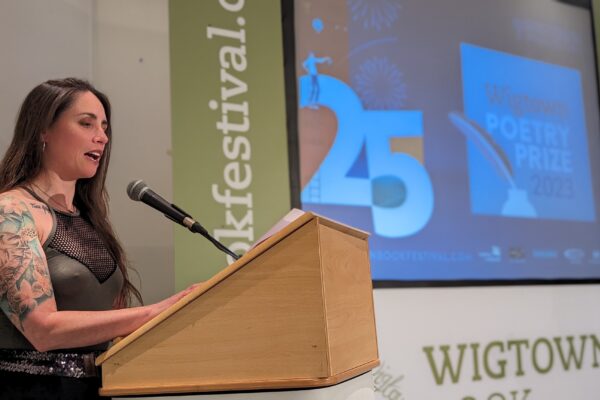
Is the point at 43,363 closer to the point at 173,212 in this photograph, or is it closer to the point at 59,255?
the point at 59,255

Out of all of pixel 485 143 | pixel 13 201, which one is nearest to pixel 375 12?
pixel 485 143

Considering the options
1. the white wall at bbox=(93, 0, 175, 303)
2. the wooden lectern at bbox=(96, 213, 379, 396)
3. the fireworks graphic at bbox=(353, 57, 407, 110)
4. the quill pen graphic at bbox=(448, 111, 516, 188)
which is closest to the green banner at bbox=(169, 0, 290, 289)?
the white wall at bbox=(93, 0, 175, 303)

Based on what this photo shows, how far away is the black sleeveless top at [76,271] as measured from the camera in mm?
1573

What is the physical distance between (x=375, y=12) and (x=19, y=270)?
241 cm

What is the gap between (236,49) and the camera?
9.44ft

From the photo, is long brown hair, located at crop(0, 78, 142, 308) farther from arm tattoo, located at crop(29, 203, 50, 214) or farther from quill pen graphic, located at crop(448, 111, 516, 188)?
quill pen graphic, located at crop(448, 111, 516, 188)

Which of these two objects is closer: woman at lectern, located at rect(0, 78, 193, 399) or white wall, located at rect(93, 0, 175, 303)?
woman at lectern, located at rect(0, 78, 193, 399)

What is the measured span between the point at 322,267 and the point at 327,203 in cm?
169

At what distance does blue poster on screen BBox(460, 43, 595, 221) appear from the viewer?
3.58 meters

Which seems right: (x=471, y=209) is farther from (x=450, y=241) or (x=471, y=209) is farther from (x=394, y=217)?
(x=394, y=217)

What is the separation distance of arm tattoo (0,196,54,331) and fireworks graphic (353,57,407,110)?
204 cm

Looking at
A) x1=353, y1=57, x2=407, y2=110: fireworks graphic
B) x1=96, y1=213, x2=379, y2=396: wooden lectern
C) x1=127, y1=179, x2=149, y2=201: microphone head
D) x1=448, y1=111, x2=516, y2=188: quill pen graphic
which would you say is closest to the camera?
x1=96, y1=213, x2=379, y2=396: wooden lectern

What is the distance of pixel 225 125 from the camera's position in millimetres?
2791

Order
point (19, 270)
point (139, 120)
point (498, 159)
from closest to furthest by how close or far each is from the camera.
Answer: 1. point (19, 270)
2. point (139, 120)
3. point (498, 159)
